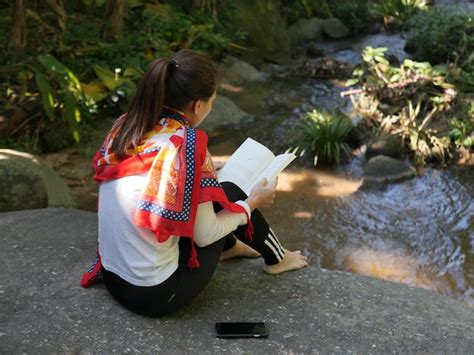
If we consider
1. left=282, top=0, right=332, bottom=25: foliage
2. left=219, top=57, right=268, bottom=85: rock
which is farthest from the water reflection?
left=282, top=0, right=332, bottom=25: foliage

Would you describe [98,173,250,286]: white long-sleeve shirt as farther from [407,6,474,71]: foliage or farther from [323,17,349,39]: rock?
[323,17,349,39]: rock

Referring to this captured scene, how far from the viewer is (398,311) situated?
7.86ft

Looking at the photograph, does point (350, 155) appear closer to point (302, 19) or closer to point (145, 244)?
point (145, 244)

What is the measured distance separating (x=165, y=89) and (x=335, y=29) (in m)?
10.2

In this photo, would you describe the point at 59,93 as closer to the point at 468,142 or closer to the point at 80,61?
the point at 80,61

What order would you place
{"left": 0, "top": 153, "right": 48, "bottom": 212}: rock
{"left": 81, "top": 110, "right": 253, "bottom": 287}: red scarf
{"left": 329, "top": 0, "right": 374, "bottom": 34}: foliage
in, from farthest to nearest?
1. {"left": 329, "top": 0, "right": 374, "bottom": 34}: foliage
2. {"left": 0, "top": 153, "right": 48, "bottom": 212}: rock
3. {"left": 81, "top": 110, "right": 253, "bottom": 287}: red scarf

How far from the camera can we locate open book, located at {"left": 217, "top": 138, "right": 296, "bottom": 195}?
2.55 meters

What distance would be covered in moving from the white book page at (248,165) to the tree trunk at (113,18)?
567 cm

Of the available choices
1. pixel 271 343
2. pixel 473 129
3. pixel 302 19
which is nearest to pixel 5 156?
pixel 271 343

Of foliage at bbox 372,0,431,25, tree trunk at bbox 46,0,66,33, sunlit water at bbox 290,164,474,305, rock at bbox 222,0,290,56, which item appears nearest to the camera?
sunlit water at bbox 290,164,474,305

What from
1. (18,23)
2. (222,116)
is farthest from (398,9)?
(18,23)

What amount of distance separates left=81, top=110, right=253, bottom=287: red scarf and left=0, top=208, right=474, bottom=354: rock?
43 cm

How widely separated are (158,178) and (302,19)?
10.6 metres

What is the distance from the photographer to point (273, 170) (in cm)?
251
